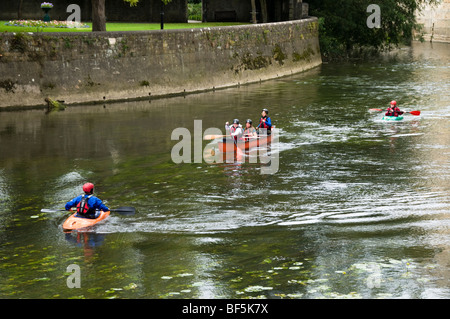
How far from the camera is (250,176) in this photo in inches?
859

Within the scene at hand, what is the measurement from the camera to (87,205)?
17359 millimetres

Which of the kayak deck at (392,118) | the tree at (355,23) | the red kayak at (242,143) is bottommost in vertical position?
the red kayak at (242,143)

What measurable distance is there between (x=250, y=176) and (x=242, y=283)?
28.1 ft

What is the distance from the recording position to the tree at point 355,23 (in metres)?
52.2

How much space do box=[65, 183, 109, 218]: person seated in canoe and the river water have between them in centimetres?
36

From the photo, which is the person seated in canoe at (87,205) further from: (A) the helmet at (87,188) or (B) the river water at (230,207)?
(B) the river water at (230,207)

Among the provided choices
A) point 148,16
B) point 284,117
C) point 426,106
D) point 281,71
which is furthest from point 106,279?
point 148,16

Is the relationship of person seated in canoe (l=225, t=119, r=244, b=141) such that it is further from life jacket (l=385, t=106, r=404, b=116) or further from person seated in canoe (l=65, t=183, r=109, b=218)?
person seated in canoe (l=65, t=183, r=109, b=218)

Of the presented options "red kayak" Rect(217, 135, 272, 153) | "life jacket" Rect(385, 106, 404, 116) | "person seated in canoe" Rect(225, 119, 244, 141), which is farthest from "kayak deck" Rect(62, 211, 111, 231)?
"life jacket" Rect(385, 106, 404, 116)

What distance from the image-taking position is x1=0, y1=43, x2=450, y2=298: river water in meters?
13.7

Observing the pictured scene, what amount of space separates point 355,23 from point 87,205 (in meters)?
38.9

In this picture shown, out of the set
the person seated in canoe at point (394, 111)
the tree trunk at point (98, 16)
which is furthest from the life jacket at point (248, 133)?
the tree trunk at point (98, 16)

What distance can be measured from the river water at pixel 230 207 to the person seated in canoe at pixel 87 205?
1.18ft
